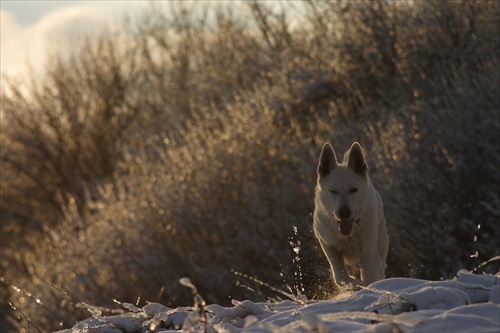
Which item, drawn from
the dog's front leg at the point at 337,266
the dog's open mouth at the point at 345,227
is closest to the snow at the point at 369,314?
the dog's front leg at the point at 337,266

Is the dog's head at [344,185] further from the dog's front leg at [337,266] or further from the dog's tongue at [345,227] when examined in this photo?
the dog's front leg at [337,266]

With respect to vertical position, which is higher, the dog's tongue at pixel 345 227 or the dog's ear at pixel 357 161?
the dog's ear at pixel 357 161

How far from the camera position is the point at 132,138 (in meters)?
41.0

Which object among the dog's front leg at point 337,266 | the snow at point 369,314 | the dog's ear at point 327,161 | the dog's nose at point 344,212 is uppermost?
the dog's ear at point 327,161

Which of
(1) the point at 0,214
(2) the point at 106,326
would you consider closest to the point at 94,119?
(1) the point at 0,214

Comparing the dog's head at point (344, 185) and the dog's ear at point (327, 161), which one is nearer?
the dog's head at point (344, 185)

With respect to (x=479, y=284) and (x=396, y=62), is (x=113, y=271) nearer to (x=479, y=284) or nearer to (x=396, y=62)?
(x=396, y=62)

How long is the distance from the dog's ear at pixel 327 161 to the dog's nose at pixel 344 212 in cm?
77

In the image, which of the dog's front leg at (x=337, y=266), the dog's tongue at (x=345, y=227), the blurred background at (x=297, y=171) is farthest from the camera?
the blurred background at (x=297, y=171)

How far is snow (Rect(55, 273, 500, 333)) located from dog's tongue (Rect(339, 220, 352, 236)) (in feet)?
7.98

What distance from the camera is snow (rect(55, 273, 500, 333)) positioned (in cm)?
420

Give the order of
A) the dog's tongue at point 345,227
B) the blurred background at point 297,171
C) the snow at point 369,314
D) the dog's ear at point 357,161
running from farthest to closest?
the blurred background at point 297,171 < the dog's ear at point 357,161 < the dog's tongue at point 345,227 < the snow at point 369,314

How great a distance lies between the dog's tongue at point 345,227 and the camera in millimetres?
8344

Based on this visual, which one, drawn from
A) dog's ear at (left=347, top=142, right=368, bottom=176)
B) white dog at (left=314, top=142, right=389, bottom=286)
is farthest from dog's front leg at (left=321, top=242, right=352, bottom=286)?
dog's ear at (left=347, top=142, right=368, bottom=176)
